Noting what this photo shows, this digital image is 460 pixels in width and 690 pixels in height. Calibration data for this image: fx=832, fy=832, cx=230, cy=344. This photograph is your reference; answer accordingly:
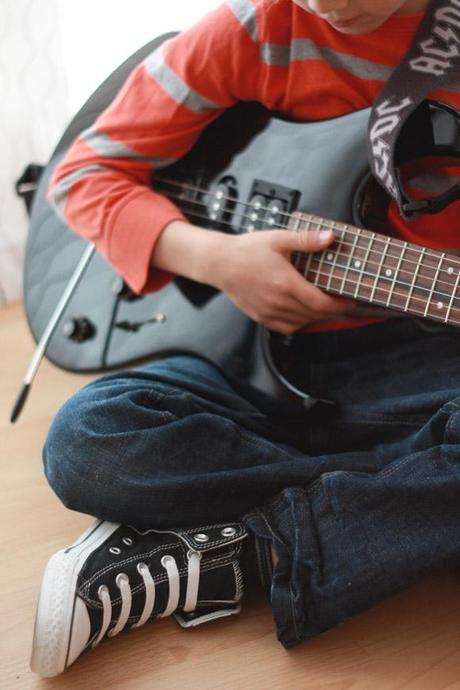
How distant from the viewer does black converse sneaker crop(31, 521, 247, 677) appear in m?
0.84

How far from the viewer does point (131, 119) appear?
1.10 m

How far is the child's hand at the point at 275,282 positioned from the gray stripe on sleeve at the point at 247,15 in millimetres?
249

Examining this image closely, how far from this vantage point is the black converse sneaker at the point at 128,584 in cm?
84

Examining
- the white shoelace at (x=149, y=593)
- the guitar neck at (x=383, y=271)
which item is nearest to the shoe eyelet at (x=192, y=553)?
the white shoelace at (x=149, y=593)

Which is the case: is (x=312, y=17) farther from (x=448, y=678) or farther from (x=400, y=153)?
(x=448, y=678)

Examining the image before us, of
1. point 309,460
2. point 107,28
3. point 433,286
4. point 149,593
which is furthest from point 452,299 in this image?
point 107,28

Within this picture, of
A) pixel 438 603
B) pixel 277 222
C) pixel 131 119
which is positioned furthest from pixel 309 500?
pixel 131 119

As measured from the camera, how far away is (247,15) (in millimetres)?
1022

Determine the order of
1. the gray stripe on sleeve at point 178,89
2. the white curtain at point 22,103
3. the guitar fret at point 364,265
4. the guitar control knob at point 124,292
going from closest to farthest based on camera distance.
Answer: the guitar fret at point 364,265
the gray stripe on sleeve at point 178,89
the guitar control knob at point 124,292
the white curtain at point 22,103

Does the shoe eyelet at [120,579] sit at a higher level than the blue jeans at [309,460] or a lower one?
lower

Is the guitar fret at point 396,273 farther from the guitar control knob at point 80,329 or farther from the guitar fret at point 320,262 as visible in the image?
the guitar control knob at point 80,329

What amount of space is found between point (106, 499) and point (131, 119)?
0.50 meters

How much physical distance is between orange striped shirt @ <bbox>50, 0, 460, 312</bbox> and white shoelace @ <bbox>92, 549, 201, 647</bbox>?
382 mm

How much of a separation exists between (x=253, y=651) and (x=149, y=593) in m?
0.13
